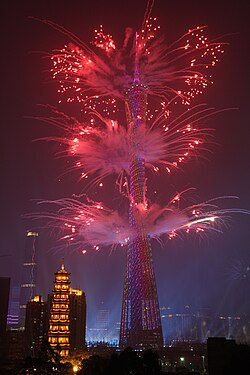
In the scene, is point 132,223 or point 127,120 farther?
point 132,223

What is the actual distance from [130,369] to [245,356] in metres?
10.2

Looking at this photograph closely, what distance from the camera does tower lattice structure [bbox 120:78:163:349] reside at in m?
70.4

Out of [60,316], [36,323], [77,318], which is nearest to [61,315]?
[60,316]

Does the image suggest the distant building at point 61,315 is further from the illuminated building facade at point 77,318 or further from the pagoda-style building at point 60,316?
the illuminated building facade at point 77,318

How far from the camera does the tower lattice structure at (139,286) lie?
2773 inches

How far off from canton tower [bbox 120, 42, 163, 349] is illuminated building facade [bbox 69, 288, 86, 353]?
5407 centimetres

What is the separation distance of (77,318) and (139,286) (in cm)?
6435

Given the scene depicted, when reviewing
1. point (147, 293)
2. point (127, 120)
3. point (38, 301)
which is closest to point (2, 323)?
point (38, 301)

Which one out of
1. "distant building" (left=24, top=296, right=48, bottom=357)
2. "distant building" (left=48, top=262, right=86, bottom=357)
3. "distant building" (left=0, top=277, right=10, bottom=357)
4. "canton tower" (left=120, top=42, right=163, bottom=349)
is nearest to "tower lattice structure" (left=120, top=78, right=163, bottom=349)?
"canton tower" (left=120, top=42, right=163, bottom=349)

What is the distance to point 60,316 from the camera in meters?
89.9

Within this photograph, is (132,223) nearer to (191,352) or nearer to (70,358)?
(70,358)

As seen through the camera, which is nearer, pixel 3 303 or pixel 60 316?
pixel 60 316

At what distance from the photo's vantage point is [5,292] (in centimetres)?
12125

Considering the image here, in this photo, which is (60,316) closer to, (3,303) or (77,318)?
(3,303)
